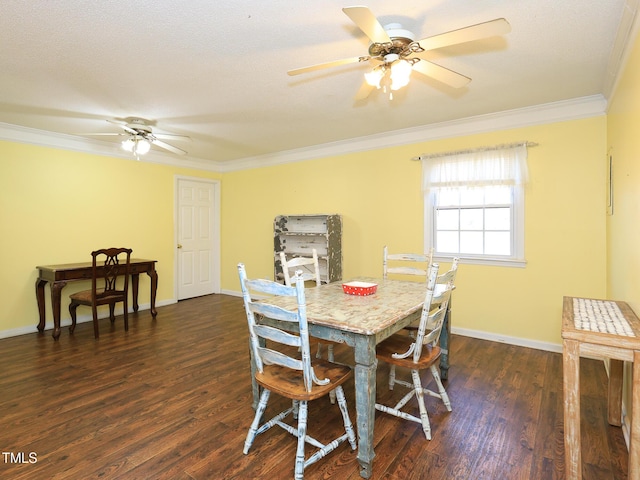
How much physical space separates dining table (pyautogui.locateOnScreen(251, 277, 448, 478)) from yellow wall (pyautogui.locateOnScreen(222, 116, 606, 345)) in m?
1.79

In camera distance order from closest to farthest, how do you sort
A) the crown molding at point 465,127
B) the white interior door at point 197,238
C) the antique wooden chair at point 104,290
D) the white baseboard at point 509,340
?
the crown molding at point 465,127 < the white baseboard at point 509,340 < the antique wooden chair at point 104,290 < the white interior door at point 197,238

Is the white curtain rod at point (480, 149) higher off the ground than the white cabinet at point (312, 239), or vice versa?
the white curtain rod at point (480, 149)

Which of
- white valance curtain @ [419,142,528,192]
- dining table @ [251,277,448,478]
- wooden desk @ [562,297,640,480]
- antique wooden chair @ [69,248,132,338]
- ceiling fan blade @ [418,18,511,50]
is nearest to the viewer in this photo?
wooden desk @ [562,297,640,480]

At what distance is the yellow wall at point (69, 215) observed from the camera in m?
3.85

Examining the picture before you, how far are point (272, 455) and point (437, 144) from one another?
3.48 meters

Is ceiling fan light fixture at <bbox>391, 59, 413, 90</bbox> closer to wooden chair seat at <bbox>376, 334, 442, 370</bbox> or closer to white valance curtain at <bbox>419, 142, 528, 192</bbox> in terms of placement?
wooden chair seat at <bbox>376, 334, 442, 370</bbox>

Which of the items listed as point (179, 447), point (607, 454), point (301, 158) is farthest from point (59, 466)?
point (301, 158)

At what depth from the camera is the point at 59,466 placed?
1730 mm

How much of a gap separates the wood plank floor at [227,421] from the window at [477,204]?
1075 millimetres

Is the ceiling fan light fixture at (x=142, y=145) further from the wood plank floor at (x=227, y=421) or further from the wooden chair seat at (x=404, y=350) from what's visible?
the wooden chair seat at (x=404, y=350)

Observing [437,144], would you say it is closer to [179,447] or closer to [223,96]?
[223,96]

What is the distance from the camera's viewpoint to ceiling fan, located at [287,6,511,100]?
5.15 feet

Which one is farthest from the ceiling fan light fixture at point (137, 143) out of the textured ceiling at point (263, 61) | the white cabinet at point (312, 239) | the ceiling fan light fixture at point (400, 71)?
the ceiling fan light fixture at point (400, 71)

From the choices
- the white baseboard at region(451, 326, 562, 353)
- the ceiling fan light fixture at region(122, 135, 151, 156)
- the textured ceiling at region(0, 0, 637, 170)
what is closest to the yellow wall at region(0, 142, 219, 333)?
the textured ceiling at region(0, 0, 637, 170)
